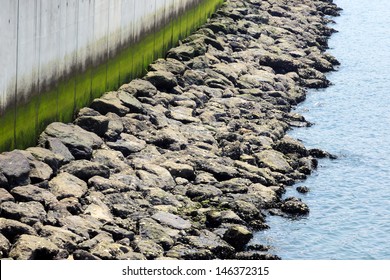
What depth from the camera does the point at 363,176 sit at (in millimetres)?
20531

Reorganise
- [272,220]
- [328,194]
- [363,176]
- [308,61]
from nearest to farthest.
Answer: [272,220], [328,194], [363,176], [308,61]

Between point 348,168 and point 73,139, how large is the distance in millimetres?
6979

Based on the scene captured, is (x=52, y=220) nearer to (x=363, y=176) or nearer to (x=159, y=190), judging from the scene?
(x=159, y=190)

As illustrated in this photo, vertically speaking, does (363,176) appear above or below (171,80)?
below

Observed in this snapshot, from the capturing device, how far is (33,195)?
47.6 feet

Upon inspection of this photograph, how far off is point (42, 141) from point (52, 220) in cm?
285

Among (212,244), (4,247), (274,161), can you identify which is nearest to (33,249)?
(4,247)

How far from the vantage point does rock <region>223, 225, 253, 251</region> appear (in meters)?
15.5

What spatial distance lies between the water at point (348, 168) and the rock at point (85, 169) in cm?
297

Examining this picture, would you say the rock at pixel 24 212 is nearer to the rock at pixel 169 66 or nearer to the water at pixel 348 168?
the water at pixel 348 168

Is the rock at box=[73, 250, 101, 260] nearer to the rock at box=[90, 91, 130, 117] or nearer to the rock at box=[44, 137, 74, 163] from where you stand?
the rock at box=[44, 137, 74, 163]
